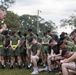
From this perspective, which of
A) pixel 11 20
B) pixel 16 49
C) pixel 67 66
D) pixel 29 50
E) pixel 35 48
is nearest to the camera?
pixel 67 66

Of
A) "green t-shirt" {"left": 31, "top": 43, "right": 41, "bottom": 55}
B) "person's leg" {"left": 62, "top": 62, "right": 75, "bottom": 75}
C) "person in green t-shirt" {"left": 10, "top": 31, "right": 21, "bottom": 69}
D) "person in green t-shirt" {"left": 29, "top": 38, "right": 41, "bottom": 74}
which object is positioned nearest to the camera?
"person's leg" {"left": 62, "top": 62, "right": 75, "bottom": 75}

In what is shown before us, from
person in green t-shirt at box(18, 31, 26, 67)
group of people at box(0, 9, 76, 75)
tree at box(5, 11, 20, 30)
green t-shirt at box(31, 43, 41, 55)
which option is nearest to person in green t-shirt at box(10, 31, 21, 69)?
group of people at box(0, 9, 76, 75)

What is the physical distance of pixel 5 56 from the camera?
11.2 m

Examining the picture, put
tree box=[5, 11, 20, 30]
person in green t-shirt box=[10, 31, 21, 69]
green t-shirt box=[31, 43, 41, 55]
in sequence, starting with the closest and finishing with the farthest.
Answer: green t-shirt box=[31, 43, 41, 55], person in green t-shirt box=[10, 31, 21, 69], tree box=[5, 11, 20, 30]

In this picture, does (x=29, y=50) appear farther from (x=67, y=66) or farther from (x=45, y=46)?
(x=67, y=66)

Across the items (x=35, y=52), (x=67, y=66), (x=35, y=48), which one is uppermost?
(x=35, y=48)

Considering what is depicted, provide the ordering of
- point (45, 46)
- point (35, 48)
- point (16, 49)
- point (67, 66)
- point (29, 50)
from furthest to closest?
point (16, 49) < point (45, 46) < point (29, 50) < point (35, 48) < point (67, 66)

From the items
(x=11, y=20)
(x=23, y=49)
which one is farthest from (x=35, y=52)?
(x=11, y=20)

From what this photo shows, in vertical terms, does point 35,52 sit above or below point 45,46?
below

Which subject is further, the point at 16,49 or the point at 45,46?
the point at 16,49

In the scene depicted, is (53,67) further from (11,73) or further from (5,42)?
(5,42)

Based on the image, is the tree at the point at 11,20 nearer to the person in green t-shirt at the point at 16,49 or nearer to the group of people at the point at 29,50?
the group of people at the point at 29,50

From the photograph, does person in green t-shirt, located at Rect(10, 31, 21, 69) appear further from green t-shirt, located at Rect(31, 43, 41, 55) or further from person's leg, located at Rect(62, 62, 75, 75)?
person's leg, located at Rect(62, 62, 75, 75)

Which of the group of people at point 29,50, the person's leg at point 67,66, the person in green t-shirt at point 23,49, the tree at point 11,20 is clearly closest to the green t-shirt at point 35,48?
the group of people at point 29,50
